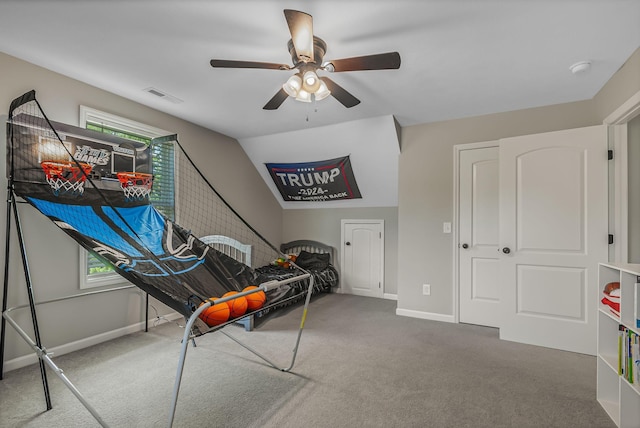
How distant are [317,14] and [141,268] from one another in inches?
71.4

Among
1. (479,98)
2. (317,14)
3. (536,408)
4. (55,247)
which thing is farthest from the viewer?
(479,98)

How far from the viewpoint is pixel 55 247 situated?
254cm

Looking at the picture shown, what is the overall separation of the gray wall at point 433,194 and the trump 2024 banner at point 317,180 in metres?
0.85

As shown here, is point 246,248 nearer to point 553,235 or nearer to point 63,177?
point 63,177

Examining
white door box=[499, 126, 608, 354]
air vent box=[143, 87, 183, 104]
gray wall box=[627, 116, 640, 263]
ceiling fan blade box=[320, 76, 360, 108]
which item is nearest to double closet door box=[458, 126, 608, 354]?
white door box=[499, 126, 608, 354]

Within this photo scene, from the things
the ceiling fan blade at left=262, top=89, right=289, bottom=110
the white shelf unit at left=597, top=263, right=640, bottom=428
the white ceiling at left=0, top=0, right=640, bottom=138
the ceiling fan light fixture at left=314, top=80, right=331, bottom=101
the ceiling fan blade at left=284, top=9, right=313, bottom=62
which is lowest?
the white shelf unit at left=597, top=263, right=640, bottom=428

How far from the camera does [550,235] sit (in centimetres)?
284

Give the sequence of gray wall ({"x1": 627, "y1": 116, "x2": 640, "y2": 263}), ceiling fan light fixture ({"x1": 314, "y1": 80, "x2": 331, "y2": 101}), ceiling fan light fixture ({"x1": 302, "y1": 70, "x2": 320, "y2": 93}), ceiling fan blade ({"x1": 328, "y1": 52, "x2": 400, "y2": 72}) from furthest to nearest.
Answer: gray wall ({"x1": 627, "y1": 116, "x2": 640, "y2": 263}) → ceiling fan light fixture ({"x1": 314, "y1": 80, "x2": 331, "y2": 101}) → ceiling fan light fixture ({"x1": 302, "y1": 70, "x2": 320, "y2": 93}) → ceiling fan blade ({"x1": 328, "y1": 52, "x2": 400, "y2": 72})

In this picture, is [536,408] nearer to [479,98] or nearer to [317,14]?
[479,98]

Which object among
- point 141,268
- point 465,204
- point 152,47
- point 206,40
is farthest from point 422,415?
point 152,47

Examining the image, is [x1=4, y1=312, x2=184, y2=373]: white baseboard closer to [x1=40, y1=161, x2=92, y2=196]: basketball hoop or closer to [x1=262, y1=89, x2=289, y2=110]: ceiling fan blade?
[x1=40, y1=161, x2=92, y2=196]: basketball hoop

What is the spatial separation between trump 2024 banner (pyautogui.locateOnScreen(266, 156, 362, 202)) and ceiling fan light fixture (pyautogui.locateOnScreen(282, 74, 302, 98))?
2111mm

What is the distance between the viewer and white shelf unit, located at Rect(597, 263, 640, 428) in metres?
1.68

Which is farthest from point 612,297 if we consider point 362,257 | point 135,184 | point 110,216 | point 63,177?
point 63,177
